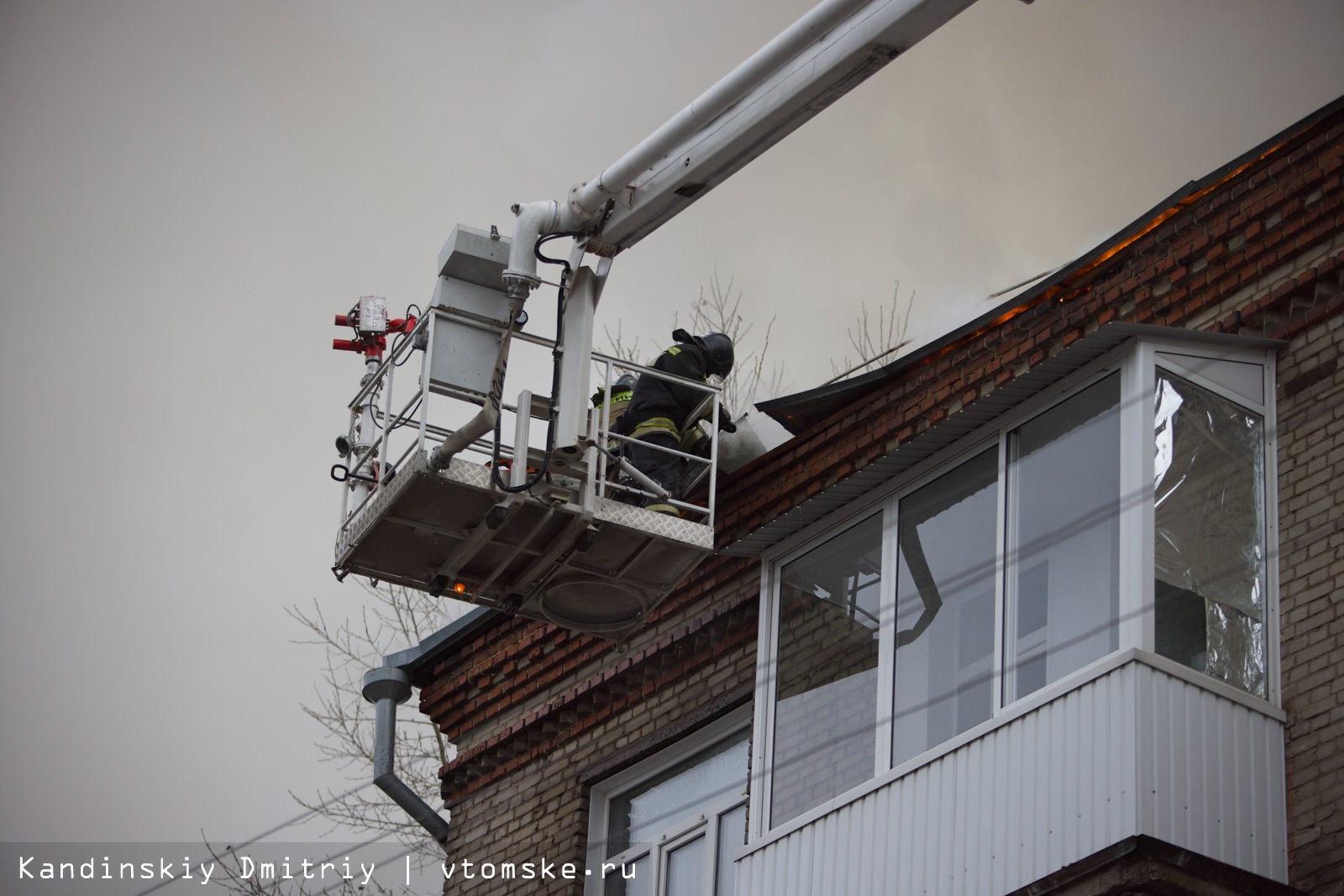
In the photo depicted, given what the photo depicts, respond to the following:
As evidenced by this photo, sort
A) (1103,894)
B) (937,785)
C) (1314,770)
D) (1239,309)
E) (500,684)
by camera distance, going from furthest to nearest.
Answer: (500,684), (1239,309), (937,785), (1314,770), (1103,894)

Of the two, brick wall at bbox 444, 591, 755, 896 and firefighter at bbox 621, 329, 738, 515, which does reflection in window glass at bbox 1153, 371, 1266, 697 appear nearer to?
firefighter at bbox 621, 329, 738, 515

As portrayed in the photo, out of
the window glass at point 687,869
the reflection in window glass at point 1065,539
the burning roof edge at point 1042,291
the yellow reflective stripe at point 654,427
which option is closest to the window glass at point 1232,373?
the reflection in window glass at point 1065,539

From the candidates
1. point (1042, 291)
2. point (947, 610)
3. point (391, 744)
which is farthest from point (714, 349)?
point (391, 744)

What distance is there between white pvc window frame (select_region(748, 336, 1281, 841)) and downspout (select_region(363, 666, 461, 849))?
3.96 m

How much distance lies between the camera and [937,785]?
873cm

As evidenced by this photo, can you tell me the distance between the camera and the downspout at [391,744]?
13.5 metres

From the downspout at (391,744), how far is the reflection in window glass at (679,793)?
70.2 inches

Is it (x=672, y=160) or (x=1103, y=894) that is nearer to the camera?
(x=1103, y=894)

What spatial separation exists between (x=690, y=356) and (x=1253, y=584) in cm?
403

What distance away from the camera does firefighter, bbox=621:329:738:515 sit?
11.2 meters

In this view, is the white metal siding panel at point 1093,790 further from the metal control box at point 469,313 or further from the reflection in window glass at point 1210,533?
the metal control box at point 469,313

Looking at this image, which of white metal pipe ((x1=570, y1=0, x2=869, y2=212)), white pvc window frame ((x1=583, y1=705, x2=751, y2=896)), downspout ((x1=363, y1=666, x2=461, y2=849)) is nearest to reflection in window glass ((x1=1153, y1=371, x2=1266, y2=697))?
white metal pipe ((x1=570, y1=0, x2=869, y2=212))

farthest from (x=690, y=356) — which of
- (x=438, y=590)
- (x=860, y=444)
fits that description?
(x=438, y=590)

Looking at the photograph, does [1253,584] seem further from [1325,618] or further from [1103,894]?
[1103,894]
